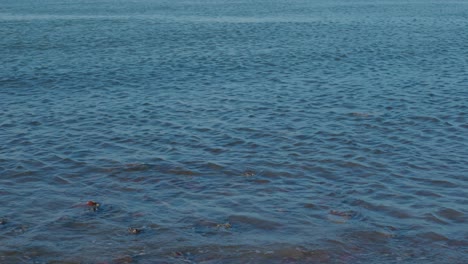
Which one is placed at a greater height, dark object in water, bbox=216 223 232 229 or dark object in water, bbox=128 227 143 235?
dark object in water, bbox=216 223 232 229

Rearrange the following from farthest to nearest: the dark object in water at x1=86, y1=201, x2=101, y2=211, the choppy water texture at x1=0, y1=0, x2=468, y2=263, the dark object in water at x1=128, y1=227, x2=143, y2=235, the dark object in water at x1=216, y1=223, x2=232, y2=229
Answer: the dark object in water at x1=86, y1=201, x2=101, y2=211 < the dark object in water at x1=216, y1=223, x2=232, y2=229 < the dark object in water at x1=128, y1=227, x2=143, y2=235 < the choppy water texture at x1=0, y1=0, x2=468, y2=263

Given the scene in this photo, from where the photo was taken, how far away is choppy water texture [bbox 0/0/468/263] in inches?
525

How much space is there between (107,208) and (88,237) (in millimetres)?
1748

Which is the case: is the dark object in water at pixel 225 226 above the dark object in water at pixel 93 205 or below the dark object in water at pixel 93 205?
above

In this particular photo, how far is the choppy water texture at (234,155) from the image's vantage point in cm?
1333

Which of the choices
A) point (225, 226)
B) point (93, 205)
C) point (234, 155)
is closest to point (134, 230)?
point (93, 205)

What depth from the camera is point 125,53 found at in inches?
1626

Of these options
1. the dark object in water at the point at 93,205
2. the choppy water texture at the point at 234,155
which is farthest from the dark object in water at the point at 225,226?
the dark object in water at the point at 93,205

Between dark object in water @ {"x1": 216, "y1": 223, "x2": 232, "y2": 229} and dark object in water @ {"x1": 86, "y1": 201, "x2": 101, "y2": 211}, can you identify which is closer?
dark object in water @ {"x1": 216, "y1": 223, "x2": 232, "y2": 229}

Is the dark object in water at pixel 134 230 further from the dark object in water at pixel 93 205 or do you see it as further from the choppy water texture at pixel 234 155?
the dark object in water at pixel 93 205

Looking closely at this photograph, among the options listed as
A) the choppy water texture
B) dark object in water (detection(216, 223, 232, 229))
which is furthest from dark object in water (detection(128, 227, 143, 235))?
dark object in water (detection(216, 223, 232, 229))

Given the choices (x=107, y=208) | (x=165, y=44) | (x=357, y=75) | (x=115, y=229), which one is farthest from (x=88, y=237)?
(x=165, y=44)

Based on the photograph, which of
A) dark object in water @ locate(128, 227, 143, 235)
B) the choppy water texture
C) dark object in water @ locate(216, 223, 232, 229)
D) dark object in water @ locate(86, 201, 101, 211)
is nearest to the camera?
the choppy water texture

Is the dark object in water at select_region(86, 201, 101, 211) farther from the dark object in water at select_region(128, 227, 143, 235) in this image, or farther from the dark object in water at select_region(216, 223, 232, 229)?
the dark object in water at select_region(216, 223, 232, 229)
